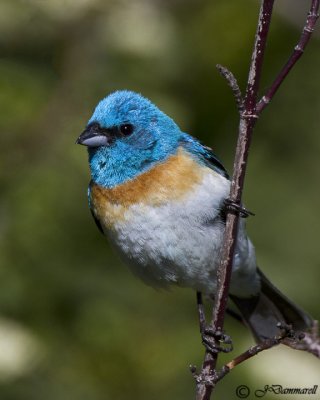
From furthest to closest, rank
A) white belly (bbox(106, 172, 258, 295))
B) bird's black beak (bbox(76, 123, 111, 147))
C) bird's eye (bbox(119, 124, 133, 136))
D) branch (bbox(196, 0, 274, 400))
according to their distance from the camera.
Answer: bird's eye (bbox(119, 124, 133, 136))
bird's black beak (bbox(76, 123, 111, 147))
white belly (bbox(106, 172, 258, 295))
branch (bbox(196, 0, 274, 400))

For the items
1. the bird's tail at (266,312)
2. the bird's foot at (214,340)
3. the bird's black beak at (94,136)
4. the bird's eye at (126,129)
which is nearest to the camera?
the bird's foot at (214,340)

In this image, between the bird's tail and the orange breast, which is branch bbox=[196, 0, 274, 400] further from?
the bird's tail

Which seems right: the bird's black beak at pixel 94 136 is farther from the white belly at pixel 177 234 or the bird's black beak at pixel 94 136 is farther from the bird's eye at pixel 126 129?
the white belly at pixel 177 234

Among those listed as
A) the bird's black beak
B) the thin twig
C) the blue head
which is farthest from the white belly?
the thin twig

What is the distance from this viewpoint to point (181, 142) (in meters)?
4.66

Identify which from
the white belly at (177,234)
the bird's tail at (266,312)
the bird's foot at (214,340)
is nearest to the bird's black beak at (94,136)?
the white belly at (177,234)

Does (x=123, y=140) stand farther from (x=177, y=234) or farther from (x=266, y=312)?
(x=266, y=312)

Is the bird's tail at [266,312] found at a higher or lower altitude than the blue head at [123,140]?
lower

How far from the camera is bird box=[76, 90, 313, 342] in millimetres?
4250

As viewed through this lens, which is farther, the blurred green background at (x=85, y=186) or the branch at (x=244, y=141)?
the blurred green background at (x=85, y=186)

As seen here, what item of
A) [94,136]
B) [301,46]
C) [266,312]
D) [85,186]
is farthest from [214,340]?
[85,186]

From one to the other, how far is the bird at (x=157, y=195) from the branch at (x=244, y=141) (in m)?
0.82

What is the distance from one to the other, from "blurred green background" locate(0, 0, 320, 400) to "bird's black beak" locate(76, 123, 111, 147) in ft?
1.62

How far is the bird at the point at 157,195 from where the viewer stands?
4250 mm
